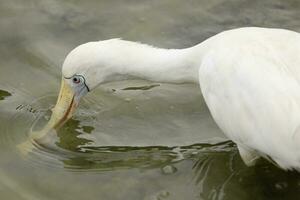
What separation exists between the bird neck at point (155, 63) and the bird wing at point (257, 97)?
0.21 m

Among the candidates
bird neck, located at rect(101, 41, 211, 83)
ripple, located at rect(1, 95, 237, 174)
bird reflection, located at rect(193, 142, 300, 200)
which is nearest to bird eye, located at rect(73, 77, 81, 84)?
bird neck, located at rect(101, 41, 211, 83)

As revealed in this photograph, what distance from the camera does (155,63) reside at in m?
4.73

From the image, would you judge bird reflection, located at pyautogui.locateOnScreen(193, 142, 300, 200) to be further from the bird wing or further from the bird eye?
the bird eye

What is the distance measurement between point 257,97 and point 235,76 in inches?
7.7

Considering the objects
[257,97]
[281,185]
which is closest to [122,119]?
[281,185]

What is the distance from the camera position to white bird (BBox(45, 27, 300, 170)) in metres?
4.05

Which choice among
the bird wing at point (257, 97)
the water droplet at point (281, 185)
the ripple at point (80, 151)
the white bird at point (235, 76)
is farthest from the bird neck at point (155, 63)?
the water droplet at point (281, 185)

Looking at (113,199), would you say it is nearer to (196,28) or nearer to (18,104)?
(18,104)

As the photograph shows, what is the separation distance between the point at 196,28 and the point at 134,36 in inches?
18.0

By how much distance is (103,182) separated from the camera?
4.71m

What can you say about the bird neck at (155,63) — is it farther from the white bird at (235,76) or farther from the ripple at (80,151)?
the ripple at (80,151)

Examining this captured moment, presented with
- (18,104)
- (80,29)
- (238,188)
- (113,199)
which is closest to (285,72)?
(238,188)

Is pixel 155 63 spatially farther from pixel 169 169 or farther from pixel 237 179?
pixel 237 179

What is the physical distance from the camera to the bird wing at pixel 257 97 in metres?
4.01
